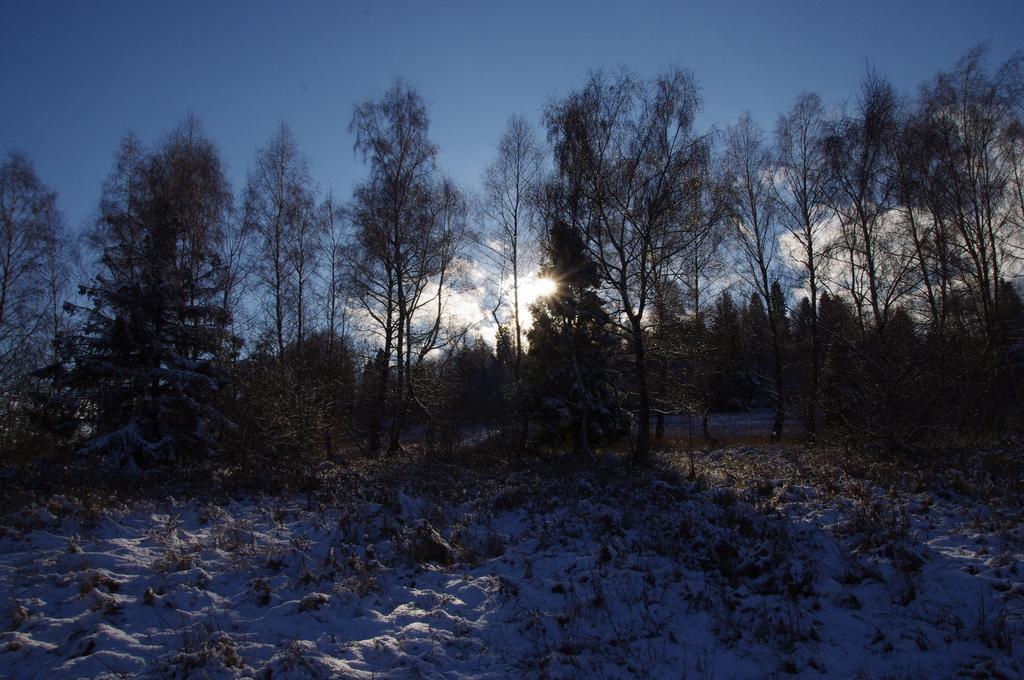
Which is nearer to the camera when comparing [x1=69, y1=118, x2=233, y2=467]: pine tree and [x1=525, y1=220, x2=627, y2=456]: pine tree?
[x1=69, y1=118, x2=233, y2=467]: pine tree

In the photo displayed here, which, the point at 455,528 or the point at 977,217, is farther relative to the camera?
the point at 977,217

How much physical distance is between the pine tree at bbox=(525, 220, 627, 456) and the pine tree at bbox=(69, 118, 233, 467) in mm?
9821

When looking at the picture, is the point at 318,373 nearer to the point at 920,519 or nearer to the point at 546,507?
the point at 546,507

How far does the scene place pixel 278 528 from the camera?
27.1 ft

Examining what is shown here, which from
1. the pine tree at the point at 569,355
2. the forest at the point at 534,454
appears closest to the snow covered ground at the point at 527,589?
the forest at the point at 534,454

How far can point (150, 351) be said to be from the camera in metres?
11.1

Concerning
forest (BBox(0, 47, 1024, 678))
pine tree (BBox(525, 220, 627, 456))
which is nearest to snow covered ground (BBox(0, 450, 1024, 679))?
Result: forest (BBox(0, 47, 1024, 678))

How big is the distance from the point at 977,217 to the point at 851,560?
49.4 ft

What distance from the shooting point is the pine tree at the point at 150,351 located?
10453mm

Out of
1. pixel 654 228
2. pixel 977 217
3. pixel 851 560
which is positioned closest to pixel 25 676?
pixel 851 560

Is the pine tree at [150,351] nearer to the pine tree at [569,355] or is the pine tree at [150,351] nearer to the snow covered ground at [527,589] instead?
the snow covered ground at [527,589]

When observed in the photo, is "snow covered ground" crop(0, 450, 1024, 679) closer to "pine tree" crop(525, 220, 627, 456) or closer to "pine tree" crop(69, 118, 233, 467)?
"pine tree" crop(69, 118, 233, 467)

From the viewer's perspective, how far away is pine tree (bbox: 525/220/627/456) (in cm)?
1759

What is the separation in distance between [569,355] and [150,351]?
36.4 ft
